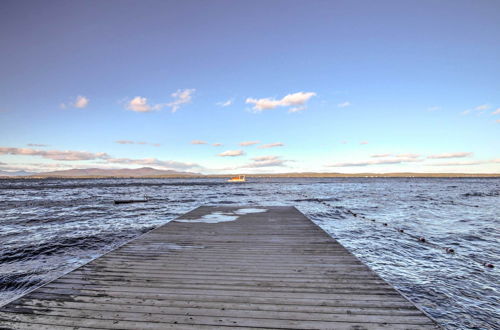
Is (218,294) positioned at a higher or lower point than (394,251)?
higher

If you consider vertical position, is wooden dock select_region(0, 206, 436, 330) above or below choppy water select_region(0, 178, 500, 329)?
above

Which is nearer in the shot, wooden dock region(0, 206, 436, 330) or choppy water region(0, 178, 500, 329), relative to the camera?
wooden dock region(0, 206, 436, 330)

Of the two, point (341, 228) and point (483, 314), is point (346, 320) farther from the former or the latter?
point (341, 228)

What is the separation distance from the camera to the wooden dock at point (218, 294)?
3.02 meters

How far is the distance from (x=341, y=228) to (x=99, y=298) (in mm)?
12068

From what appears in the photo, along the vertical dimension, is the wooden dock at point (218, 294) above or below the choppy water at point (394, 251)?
above

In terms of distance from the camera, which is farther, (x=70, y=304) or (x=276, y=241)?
(x=276, y=241)

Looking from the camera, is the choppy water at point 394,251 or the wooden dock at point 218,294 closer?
the wooden dock at point 218,294

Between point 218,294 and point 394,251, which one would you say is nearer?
point 218,294

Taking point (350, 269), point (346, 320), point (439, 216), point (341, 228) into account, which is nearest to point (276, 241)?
point (350, 269)

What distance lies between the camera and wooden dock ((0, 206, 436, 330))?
3.02 m

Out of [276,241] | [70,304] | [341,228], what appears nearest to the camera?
[70,304]

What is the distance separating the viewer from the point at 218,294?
12.2ft

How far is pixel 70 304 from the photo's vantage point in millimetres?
3438
